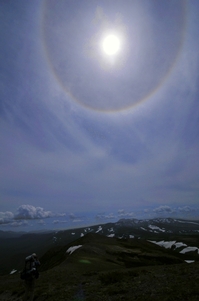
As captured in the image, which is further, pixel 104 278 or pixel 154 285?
pixel 104 278

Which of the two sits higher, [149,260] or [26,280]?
[26,280]

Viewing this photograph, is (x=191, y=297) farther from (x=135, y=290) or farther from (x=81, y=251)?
(x=81, y=251)


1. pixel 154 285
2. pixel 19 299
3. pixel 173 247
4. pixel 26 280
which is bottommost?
pixel 173 247

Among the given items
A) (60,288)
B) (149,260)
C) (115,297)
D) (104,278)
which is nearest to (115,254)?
(149,260)

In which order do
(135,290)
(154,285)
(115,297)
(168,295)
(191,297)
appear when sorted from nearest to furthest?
1. (191,297)
2. (168,295)
3. (115,297)
4. (135,290)
5. (154,285)

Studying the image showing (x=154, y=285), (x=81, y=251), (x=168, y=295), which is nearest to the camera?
(x=168, y=295)

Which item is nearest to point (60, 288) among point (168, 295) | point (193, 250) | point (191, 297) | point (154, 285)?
point (154, 285)

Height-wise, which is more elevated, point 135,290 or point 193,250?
point 135,290

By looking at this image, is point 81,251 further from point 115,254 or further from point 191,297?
point 191,297

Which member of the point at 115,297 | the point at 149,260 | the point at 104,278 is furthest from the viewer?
the point at 149,260
